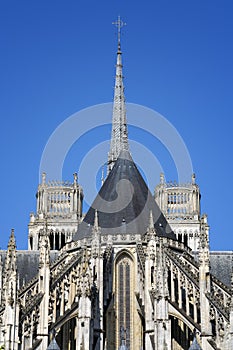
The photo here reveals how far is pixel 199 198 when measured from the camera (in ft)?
251

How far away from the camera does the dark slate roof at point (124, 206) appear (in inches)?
2050

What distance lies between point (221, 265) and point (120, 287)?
10694 mm

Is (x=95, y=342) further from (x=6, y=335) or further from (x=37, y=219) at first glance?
(x=37, y=219)

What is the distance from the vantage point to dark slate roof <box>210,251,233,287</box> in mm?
56562

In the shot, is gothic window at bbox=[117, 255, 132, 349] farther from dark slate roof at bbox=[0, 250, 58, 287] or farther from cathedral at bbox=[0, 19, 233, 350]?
dark slate roof at bbox=[0, 250, 58, 287]

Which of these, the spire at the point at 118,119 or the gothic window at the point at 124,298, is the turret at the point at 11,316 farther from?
the spire at the point at 118,119

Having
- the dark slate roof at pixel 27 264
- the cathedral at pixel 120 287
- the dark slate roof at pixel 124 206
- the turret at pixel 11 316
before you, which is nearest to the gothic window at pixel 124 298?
the cathedral at pixel 120 287

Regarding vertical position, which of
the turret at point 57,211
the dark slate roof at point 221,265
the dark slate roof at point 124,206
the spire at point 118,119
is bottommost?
the dark slate roof at point 221,265

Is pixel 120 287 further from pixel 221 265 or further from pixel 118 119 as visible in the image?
pixel 118 119

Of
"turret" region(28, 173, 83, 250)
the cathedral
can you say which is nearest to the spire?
"turret" region(28, 173, 83, 250)

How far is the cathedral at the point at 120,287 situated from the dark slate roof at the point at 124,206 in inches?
2.8

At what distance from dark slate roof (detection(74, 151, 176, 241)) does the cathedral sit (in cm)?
7

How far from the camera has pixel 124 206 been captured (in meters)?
53.2

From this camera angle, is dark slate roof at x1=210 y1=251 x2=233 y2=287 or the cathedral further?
Answer: dark slate roof at x1=210 y1=251 x2=233 y2=287
